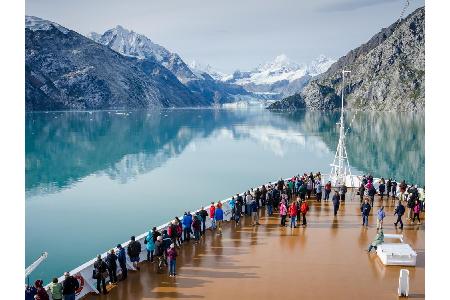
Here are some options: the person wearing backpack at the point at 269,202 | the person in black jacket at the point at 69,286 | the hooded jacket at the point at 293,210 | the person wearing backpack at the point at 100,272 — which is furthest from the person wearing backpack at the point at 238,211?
the person in black jacket at the point at 69,286

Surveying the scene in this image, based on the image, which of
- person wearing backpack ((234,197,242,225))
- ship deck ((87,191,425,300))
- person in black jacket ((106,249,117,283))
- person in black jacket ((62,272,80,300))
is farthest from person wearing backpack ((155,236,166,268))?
person wearing backpack ((234,197,242,225))

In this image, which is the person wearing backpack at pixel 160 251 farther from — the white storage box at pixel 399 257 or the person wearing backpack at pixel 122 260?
the white storage box at pixel 399 257

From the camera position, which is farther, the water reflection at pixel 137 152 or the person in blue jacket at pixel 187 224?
the water reflection at pixel 137 152

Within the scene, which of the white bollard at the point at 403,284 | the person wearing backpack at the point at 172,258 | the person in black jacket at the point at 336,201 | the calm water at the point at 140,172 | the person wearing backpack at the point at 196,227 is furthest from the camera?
the calm water at the point at 140,172

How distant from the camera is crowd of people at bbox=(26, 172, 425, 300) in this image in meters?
15.6

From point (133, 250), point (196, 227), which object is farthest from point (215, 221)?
point (133, 250)

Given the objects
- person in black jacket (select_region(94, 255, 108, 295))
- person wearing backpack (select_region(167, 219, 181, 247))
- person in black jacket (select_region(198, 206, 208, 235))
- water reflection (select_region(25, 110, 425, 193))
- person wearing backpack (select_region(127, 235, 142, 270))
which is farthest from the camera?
water reflection (select_region(25, 110, 425, 193))

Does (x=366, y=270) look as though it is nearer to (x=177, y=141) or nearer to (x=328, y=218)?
(x=328, y=218)

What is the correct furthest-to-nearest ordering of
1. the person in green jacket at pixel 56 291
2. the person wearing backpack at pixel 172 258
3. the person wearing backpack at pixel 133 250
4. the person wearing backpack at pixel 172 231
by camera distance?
1. the person wearing backpack at pixel 172 231
2. the person wearing backpack at pixel 133 250
3. the person wearing backpack at pixel 172 258
4. the person in green jacket at pixel 56 291

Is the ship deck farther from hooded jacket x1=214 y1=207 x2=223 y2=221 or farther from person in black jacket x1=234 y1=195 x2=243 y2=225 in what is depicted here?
hooded jacket x1=214 y1=207 x2=223 y2=221

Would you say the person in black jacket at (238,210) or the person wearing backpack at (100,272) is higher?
the person in black jacket at (238,210)

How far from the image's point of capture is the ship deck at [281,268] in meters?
15.6
